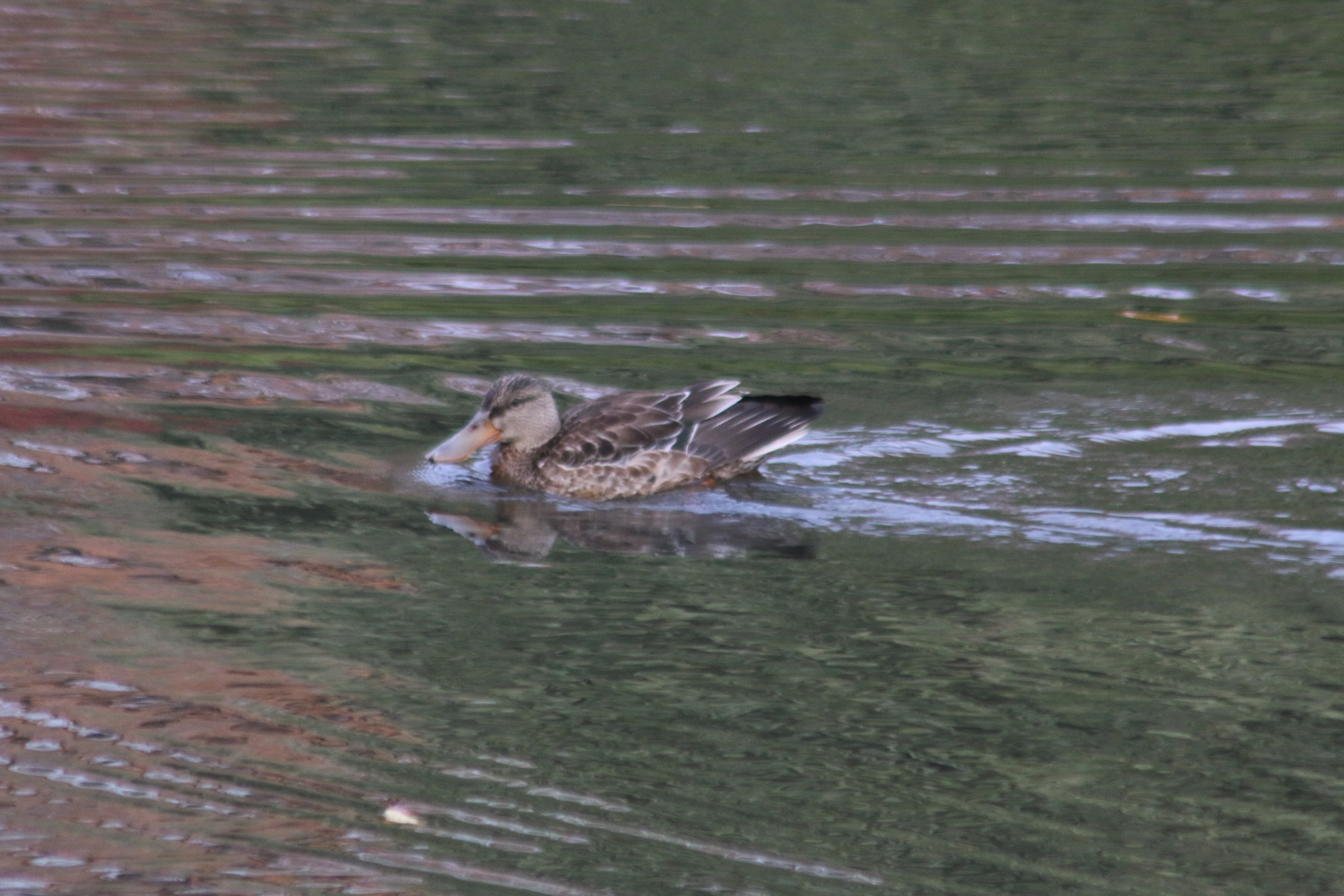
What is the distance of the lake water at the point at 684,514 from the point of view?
552cm

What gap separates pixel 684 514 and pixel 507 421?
0.97 m

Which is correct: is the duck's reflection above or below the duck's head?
below

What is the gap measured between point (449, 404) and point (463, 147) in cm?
669

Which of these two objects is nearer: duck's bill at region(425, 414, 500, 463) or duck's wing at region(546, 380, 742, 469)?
duck's wing at region(546, 380, 742, 469)

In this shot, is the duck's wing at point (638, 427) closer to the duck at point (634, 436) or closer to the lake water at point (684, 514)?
the duck at point (634, 436)

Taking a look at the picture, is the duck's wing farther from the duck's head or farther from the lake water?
the lake water

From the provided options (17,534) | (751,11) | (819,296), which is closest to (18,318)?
(17,534)

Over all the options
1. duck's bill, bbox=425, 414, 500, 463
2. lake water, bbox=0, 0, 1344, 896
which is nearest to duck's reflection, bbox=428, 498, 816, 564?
lake water, bbox=0, 0, 1344, 896

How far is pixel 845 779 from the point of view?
19.0 ft

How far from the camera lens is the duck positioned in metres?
8.71

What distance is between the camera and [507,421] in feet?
29.2

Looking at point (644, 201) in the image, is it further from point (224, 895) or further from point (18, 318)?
point (224, 895)

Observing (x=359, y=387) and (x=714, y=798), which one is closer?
(x=714, y=798)

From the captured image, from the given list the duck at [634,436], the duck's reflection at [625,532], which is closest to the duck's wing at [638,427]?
the duck at [634,436]
